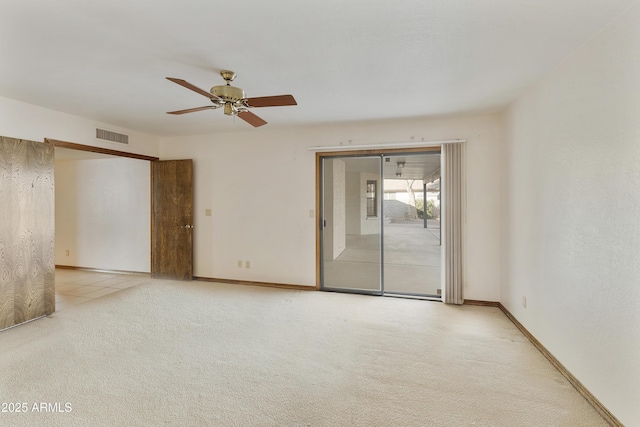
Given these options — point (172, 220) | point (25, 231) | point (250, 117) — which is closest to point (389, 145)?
point (250, 117)

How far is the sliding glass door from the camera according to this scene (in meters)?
4.43

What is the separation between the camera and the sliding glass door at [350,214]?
14.5ft

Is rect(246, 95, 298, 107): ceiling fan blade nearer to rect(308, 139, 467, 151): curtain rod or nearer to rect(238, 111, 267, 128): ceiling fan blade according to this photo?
rect(238, 111, 267, 128): ceiling fan blade

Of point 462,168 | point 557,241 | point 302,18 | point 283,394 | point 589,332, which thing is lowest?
point 283,394

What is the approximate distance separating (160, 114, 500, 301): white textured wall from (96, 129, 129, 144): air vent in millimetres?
727

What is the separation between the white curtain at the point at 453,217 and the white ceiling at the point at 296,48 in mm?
744

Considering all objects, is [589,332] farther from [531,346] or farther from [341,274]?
[341,274]

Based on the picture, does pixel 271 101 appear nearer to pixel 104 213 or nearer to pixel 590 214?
pixel 590 214


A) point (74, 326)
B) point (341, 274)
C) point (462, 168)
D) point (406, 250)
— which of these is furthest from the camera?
point (406, 250)

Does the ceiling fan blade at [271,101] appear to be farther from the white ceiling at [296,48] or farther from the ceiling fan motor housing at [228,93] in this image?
the white ceiling at [296,48]

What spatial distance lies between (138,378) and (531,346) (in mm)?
3355

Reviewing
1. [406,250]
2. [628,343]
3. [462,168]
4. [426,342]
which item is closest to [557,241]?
[628,343]

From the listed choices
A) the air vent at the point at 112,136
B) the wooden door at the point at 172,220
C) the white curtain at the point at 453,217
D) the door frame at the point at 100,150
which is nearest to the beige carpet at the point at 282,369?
the white curtain at the point at 453,217

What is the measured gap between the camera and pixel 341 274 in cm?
489
